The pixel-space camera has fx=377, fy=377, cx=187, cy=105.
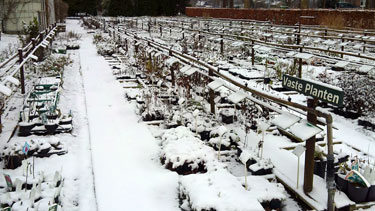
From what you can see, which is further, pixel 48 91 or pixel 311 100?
pixel 48 91

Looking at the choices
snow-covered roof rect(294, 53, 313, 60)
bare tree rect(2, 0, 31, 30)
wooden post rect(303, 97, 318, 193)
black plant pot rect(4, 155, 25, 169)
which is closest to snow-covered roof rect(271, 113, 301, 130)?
wooden post rect(303, 97, 318, 193)

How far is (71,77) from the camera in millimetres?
11992

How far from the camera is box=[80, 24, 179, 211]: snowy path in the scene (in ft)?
14.9

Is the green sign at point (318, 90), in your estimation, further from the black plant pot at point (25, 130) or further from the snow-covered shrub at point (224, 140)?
the black plant pot at point (25, 130)

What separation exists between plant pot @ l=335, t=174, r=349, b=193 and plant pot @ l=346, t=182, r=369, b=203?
0.06m

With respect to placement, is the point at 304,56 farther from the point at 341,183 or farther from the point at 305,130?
the point at 305,130

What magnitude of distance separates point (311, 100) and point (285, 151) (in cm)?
189

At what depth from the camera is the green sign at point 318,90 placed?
3.65 meters

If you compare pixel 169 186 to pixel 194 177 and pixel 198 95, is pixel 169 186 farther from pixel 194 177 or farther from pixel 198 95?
pixel 198 95

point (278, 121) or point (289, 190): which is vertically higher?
point (278, 121)

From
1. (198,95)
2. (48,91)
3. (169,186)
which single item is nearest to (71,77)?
(48,91)

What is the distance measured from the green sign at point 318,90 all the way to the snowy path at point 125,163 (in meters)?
1.96

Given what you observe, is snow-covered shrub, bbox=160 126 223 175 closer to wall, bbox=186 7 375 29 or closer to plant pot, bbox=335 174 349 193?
plant pot, bbox=335 174 349 193

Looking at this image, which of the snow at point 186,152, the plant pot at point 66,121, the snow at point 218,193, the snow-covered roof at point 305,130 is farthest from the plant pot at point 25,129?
the snow-covered roof at point 305,130
